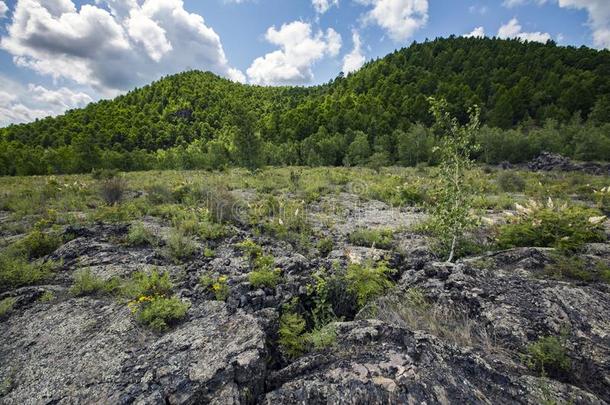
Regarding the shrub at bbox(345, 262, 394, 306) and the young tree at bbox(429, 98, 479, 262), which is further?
the young tree at bbox(429, 98, 479, 262)

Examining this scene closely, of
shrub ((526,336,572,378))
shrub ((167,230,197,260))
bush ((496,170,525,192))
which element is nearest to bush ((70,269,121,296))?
shrub ((167,230,197,260))

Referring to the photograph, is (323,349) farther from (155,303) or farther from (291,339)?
(155,303)

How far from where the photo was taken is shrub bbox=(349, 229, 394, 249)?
26.1 ft

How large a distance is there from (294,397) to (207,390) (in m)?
0.93

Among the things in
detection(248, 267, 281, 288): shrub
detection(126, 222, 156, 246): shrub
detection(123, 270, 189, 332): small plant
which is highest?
detection(126, 222, 156, 246): shrub

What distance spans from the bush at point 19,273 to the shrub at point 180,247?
2.22 m

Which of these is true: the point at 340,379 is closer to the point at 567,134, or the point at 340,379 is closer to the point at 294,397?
the point at 294,397

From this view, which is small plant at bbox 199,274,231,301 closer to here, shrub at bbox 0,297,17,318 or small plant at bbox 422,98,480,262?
shrub at bbox 0,297,17,318

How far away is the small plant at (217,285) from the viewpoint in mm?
4859

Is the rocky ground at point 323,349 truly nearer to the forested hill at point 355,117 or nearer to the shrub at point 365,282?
the shrub at point 365,282

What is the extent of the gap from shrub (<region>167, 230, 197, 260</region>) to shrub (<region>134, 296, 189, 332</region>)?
6.91 ft

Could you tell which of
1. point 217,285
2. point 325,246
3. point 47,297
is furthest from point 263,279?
point 47,297

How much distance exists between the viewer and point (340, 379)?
2.93m

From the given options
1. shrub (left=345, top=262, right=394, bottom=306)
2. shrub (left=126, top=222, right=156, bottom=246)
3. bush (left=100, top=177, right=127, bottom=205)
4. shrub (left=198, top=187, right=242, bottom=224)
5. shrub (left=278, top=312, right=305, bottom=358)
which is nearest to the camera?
shrub (left=278, top=312, right=305, bottom=358)
